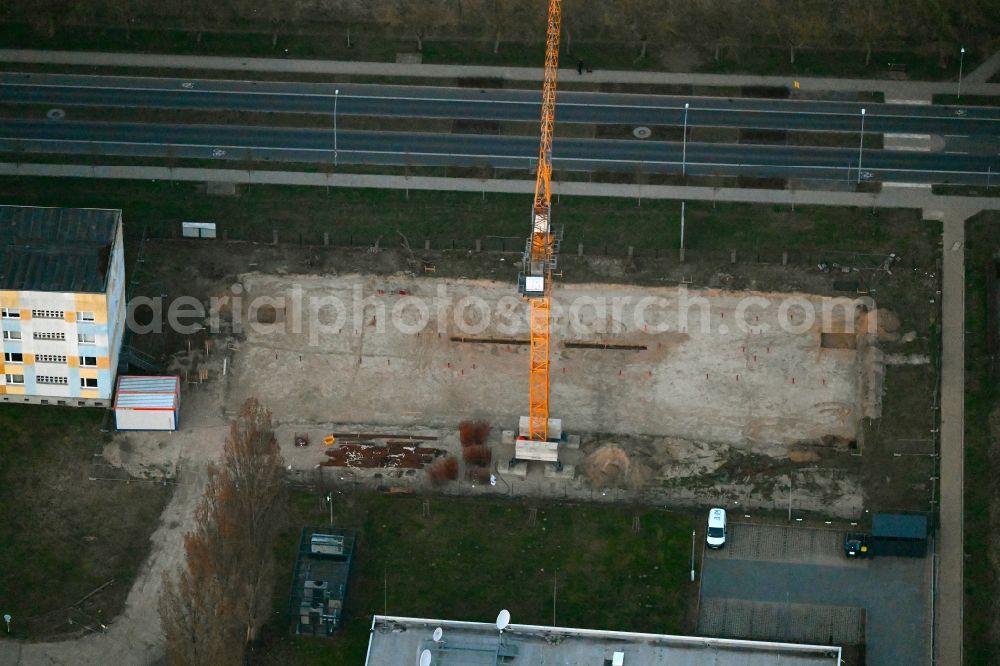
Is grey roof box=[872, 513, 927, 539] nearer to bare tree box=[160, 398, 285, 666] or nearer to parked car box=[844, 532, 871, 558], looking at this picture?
parked car box=[844, 532, 871, 558]

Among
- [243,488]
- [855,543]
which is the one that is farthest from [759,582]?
[243,488]

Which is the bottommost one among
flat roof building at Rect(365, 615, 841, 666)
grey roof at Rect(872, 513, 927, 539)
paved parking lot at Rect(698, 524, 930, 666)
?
flat roof building at Rect(365, 615, 841, 666)

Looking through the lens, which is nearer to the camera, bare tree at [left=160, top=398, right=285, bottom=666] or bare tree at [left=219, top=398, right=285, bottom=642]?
bare tree at [left=160, top=398, right=285, bottom=666]

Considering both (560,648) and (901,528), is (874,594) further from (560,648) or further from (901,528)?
(560,648)

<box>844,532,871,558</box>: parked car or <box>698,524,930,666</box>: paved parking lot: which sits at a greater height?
<box>844,532,871,558</box>: parked car

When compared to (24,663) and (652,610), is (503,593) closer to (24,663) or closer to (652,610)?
(652,610)

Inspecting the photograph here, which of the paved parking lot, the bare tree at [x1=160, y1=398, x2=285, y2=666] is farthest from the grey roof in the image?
the bare tree at [x1=160, y1=398, x2=285, y2=666]
